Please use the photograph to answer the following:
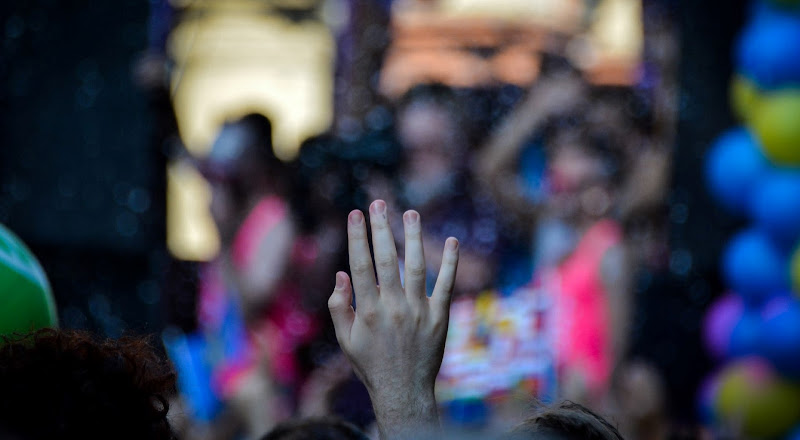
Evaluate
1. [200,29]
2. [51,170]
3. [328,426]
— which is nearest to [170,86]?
[200,29]

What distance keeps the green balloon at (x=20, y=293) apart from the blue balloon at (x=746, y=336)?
8.86 ft

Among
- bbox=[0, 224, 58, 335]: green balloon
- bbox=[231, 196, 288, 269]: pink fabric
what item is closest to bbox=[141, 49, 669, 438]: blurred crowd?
bbox=[231, 196, 288, 269]: pink fabric

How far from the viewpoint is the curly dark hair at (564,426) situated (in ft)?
3.05

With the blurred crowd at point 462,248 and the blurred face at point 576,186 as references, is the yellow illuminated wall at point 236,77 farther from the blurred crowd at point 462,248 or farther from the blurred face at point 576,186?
the blurred face at point 576,186

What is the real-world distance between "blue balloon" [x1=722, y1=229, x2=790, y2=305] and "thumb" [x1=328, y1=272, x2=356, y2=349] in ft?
8.47

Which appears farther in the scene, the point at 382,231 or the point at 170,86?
the point at 170,86

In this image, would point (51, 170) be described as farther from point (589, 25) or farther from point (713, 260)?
point (713, 260)

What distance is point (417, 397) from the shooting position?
3.36 ft

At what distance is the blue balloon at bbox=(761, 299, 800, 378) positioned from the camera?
3.17 m

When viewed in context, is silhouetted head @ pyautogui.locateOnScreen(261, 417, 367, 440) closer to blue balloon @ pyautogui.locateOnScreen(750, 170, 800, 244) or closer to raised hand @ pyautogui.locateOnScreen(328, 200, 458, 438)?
raised hand @ pyautogui.locateOnScreen(328, 200, 458, 438)

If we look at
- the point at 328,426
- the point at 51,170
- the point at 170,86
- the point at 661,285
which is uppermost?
the point at 328,426

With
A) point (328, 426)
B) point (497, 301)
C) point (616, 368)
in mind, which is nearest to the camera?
point (328, 426)

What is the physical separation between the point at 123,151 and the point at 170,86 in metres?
0.41

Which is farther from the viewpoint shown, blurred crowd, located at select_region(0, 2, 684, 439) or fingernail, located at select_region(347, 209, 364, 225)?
blurred crowd, located at select_region(0, 2, 684, 439)
